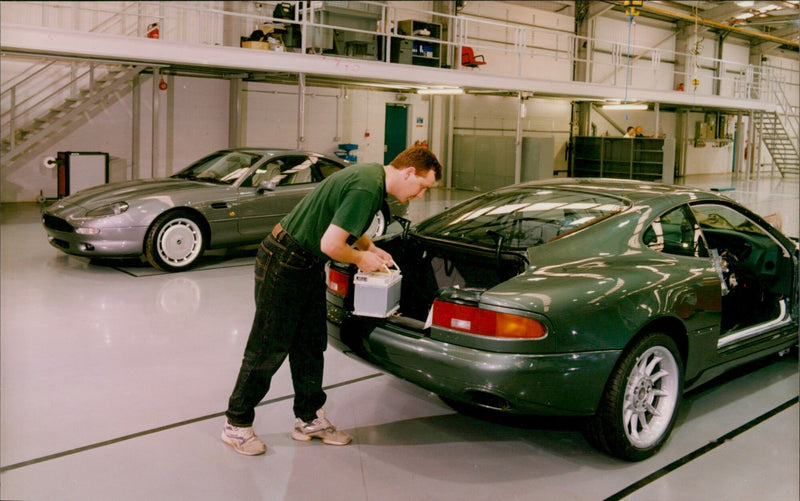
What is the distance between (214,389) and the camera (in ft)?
13.9

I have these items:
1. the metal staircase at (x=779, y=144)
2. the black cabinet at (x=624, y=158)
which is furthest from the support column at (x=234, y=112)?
the metal staircase at (x=779, y=144)

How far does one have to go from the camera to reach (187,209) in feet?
24.8

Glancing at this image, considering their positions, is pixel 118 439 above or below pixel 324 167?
below

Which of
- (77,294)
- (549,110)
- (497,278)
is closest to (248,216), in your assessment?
(77,294)

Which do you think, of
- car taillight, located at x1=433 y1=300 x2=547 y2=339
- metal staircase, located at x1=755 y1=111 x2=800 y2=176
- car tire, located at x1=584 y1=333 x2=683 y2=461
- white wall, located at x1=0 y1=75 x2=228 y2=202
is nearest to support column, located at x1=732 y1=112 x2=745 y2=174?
metal staircase, located at x1=755 y1=111 x2=800 y2=176

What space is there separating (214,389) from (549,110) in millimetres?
20196

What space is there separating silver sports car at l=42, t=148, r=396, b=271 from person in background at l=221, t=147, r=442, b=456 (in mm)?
4126

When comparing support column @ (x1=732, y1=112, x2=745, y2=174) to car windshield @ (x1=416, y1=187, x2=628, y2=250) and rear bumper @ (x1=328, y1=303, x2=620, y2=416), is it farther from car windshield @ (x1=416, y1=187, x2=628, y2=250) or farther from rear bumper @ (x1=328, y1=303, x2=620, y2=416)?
rear bumper @ (x1=328, y1=303, x2=620, y2=416)

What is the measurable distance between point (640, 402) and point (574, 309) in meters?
0.68

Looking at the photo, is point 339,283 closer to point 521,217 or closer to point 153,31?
point 521,217

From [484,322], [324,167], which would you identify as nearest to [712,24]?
[324,167]

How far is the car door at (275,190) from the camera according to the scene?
802 cm

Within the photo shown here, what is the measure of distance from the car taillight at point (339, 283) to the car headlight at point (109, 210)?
4094mm

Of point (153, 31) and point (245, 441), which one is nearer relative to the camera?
point (245, 441)
